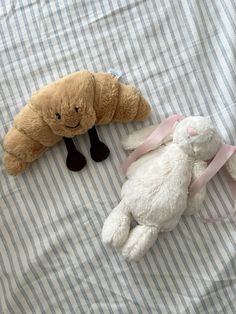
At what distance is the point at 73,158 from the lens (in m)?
0.94

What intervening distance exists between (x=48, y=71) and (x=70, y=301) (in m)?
0.48

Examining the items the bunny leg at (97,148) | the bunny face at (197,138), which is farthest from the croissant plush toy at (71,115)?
the bunny face at (197,138)

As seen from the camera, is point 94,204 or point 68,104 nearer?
point 68,104

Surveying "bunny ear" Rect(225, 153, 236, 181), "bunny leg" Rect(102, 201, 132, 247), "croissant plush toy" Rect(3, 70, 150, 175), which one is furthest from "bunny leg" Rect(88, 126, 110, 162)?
"bunny ear" Rect(225, 153, 236, 181)

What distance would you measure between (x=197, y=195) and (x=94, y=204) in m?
0.21

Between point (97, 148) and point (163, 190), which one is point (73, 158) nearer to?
point (97, 148)

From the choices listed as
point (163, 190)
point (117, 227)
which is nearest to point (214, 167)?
point (163, 190)

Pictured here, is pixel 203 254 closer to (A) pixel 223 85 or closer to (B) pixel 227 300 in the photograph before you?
(B) pixel 227 300

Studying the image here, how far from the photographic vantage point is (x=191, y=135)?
2.83 ft

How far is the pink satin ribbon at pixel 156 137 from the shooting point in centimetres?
92

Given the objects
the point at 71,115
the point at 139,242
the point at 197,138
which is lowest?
the point at 139,242

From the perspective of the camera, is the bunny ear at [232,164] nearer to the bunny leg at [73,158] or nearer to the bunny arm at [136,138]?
the bunny arm at [136,138]

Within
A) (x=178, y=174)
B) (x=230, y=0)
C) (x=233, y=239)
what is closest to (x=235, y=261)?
(x=233, y=239)

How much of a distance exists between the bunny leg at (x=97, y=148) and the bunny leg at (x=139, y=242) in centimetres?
17
